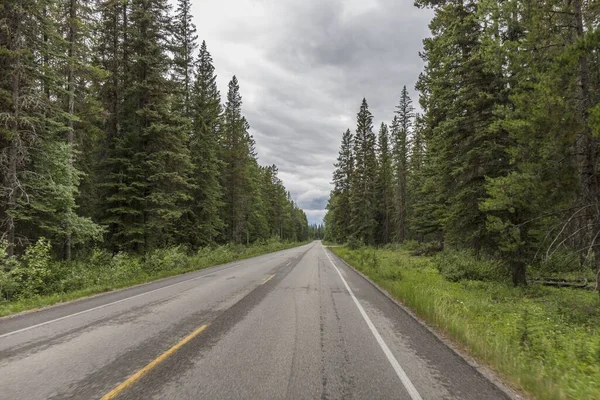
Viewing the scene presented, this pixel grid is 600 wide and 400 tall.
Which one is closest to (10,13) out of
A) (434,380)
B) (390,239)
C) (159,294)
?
(159,294)

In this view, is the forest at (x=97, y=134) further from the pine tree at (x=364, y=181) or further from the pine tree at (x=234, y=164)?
the pine tree at (x=364, y=181)

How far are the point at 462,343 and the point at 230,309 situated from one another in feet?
18.1

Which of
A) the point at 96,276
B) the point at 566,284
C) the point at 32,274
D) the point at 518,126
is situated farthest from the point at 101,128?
the point at 566,284

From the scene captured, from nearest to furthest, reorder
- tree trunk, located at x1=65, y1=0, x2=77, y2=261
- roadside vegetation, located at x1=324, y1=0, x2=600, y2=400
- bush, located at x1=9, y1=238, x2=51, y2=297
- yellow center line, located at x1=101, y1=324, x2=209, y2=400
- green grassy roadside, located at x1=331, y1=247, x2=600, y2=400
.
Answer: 1. yellow center line, located at x1=101, y1=324, x2=209, y2=400
2. green grassy roadside, located at x1=331, y1=247, x2=600, y2=400
3. roadside vegetation, located at x1=324, y1=0, x2=600, y2=400
4. bush, located at x1=9, y1=238, x2=51, y2=297
5. tree trunk, located at x1=65, y1=0, x2=77, y2=261

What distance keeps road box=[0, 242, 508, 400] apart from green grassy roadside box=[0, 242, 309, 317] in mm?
1780

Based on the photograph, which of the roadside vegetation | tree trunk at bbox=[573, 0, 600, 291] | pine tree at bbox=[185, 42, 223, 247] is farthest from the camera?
pine tree at bbox=[185, 42, 223, 247]

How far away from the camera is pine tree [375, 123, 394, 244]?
5031cm

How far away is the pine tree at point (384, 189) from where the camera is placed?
5031 centimetres

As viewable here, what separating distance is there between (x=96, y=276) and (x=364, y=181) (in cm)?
3775

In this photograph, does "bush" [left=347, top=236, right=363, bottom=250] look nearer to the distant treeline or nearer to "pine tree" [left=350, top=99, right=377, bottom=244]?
"pine tree" [left=350, top=99, right=377, bottom=244]

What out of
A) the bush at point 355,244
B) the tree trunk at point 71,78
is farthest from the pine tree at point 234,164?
the tree trunk at point 71,78

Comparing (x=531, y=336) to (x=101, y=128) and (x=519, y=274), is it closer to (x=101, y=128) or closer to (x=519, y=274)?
(x=519, y=274)

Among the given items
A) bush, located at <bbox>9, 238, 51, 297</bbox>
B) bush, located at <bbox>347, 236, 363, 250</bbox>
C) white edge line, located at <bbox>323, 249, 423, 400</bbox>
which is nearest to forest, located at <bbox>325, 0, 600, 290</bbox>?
white edge line, located at <bbox>323, 249, 423, 400</bbox>

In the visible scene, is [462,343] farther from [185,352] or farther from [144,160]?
[144,160]
